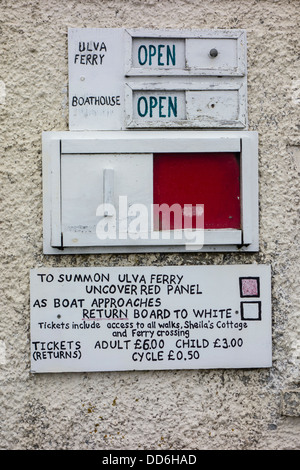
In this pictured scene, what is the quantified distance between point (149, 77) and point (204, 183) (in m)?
0.29

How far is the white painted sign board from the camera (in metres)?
1.13

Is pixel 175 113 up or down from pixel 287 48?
down

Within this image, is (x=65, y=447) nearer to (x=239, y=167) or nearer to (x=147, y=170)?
(x=147, y=170)

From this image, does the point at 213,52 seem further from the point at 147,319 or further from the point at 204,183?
the point at 147,319

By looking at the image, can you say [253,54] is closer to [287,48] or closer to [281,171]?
[287,48]

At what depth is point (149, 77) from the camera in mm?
1134

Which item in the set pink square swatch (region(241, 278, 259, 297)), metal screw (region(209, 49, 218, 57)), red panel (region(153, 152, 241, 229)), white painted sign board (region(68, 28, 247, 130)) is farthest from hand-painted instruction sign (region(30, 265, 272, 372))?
metal screw (region(209, 49, 218, 57))

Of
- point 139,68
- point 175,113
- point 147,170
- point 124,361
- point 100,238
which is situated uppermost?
point 139,68

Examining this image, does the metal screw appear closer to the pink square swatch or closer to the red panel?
the red panel

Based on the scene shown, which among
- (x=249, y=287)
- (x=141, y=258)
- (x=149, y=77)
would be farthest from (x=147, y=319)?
(x=149, y=77)

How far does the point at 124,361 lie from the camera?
113 centimetres

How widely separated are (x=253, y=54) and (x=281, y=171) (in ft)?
0.97

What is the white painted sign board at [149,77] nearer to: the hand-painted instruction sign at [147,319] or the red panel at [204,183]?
the red panel at [204,183]

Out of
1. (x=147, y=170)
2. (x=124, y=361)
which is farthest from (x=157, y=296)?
(x=147, y=170)
